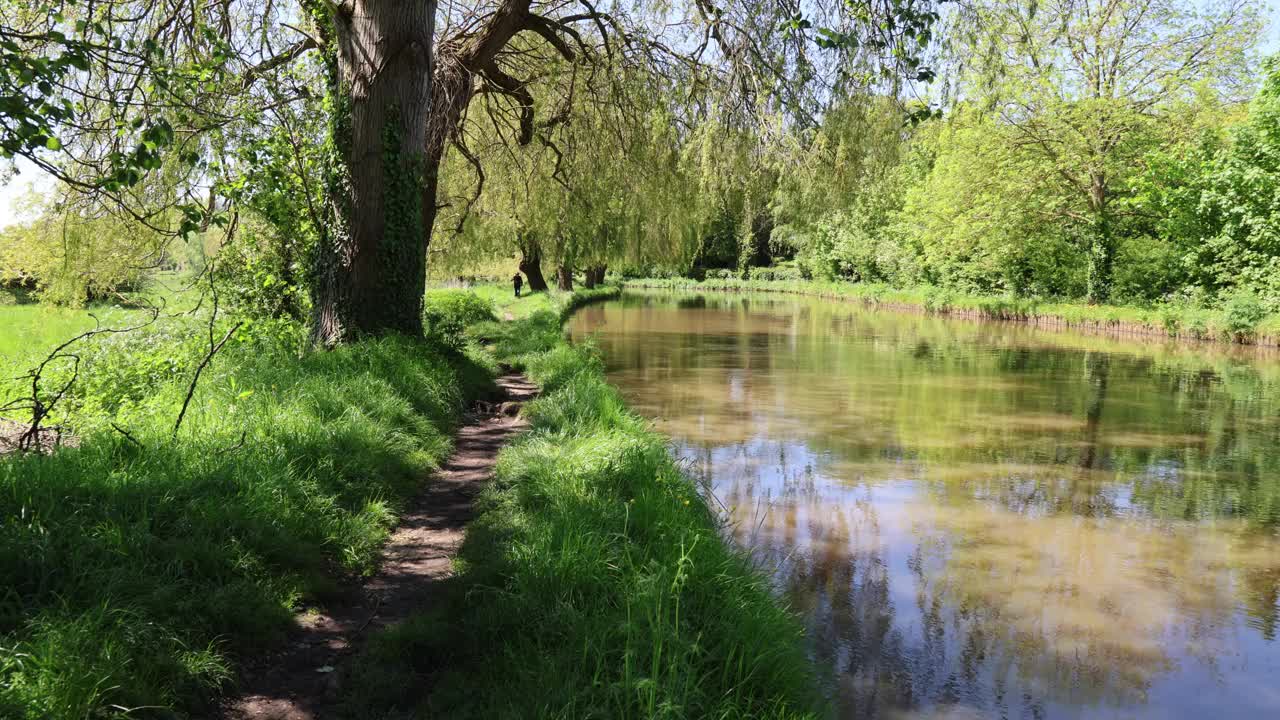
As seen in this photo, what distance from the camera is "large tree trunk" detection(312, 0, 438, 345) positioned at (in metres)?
8.52

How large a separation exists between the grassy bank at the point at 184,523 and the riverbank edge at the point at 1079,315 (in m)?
21.4

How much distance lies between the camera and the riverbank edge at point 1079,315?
67.3 feet

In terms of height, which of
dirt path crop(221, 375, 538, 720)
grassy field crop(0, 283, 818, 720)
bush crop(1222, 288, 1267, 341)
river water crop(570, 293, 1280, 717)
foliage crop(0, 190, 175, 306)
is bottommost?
river water crop(570, 293, 1280, 717)

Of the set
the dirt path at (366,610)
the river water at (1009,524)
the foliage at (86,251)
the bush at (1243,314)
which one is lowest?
the river water at (1009,524)

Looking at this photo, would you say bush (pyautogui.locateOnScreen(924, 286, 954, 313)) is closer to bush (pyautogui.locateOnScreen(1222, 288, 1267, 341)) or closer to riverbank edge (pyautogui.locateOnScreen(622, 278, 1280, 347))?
riverbank edge (pyautogui.locateOnScreen(622, 278, 1280, 347))

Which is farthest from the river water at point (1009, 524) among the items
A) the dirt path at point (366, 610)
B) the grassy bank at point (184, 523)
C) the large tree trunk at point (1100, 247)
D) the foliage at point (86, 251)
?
the large tree trunk at point (1100, 247)

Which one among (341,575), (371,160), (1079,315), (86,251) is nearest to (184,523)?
(341,575)

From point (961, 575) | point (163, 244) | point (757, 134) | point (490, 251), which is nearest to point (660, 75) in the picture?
point (757, 134)

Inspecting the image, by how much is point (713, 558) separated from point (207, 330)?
638 centimetres

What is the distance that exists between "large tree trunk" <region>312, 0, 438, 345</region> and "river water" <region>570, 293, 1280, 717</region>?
384cm

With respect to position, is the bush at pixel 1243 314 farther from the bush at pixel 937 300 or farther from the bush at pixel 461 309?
the bush at pixel 461 309

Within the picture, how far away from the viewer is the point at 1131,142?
998 inches

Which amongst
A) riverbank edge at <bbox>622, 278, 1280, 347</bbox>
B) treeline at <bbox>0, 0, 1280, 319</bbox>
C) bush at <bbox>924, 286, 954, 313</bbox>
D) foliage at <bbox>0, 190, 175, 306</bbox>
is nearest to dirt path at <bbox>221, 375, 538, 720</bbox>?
treeline at <bbox>0, 0, 1280, 319</bbox>

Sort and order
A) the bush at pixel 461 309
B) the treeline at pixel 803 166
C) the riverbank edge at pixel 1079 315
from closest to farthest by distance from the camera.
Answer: the treeline at pixel 803 166 < the bush at pixel 461 309 < the riverbank edge at pixel 1079 315
